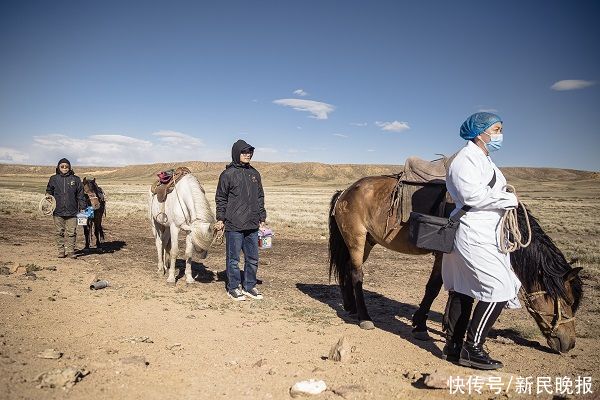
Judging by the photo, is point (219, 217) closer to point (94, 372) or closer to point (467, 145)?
point (94, 372)

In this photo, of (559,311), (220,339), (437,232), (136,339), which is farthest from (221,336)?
(559,311)

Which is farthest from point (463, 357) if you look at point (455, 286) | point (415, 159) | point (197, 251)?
point (197, 251)

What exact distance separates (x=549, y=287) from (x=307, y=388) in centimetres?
293

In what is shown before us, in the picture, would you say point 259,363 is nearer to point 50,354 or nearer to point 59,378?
point 59,378

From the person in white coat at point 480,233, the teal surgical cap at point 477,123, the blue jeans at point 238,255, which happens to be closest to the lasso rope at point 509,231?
the person in white coat at point 480,233

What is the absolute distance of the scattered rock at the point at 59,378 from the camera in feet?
10.6

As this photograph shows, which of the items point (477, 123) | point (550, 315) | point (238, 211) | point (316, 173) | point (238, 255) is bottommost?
point (550, 315)

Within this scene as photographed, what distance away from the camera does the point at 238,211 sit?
6.38 metres

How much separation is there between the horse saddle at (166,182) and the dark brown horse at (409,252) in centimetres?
334

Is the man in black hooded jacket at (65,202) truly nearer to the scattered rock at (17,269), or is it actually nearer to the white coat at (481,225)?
the scattered rock at (17,269)

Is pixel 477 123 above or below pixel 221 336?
above

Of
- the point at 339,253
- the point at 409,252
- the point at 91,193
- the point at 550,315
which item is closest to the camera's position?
the point at 550,315

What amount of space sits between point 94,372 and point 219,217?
3.23m

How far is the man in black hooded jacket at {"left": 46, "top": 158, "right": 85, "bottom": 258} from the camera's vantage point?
9.06 meters
